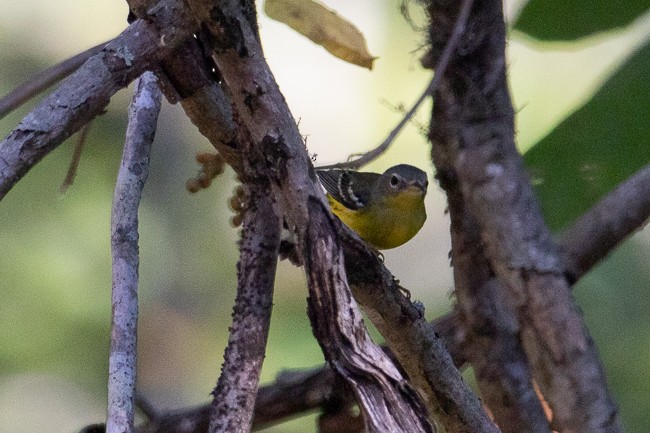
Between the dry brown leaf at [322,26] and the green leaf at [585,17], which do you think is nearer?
the dry brown leaf at [322,26]

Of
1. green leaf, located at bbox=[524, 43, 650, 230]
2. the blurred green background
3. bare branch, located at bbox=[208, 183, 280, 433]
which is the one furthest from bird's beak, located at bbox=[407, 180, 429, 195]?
bare branch, located at bbox=[208, 183, 280, 433]

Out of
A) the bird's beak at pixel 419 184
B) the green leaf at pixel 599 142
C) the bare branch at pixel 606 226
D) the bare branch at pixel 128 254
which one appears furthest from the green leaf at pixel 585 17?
the bare branch at pixel 128 254

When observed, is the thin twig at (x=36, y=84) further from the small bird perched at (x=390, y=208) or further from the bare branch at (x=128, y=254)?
the small bird perched at (x=390, y=208)

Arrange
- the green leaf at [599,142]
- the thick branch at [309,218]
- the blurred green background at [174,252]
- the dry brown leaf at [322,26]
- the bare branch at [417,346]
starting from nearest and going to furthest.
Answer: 1. the thick branch at [309,218]
2. the bare branch at [417,346]
3. the dry brown leaf at [322,26]
4. the green leaf at [599,142]
5. the blurred green background at [174,252]

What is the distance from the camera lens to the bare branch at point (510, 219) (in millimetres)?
1236

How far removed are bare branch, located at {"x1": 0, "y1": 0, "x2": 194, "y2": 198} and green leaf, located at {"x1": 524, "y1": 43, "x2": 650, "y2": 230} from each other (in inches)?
32.8

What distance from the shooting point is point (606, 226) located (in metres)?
1.33

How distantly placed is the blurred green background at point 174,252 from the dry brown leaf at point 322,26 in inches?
31.5

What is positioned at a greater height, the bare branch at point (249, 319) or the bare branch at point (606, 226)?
the bare branch at point (606, 226)

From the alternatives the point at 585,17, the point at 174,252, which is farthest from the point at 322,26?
the point at 174,252

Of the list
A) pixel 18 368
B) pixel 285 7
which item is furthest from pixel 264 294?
pixel 18 368

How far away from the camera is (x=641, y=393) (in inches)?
79.1

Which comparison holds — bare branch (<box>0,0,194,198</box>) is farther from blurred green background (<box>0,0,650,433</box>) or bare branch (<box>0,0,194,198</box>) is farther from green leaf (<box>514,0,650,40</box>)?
blurred green background (<box>0,0,650,433</box>)

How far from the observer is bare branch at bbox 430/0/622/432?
1236mm
